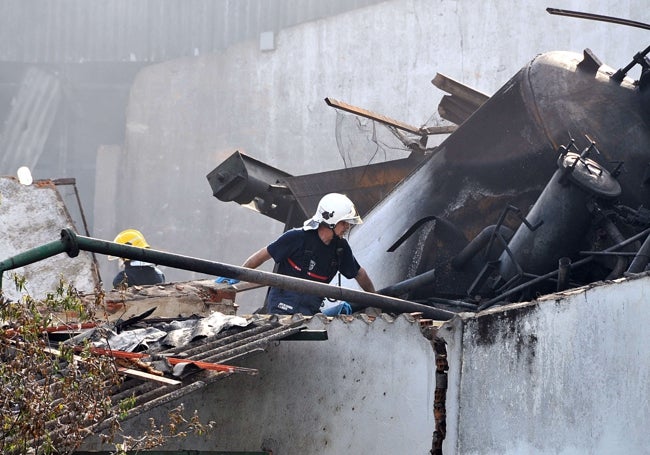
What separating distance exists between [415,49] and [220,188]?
7.55 meters

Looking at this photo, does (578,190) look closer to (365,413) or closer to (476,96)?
(365,413)

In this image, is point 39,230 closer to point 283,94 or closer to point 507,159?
point 507,159

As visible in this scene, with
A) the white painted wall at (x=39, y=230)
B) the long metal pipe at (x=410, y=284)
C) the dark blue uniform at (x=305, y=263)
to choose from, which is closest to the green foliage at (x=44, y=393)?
the dark blue uniform at (x=305, y=263)

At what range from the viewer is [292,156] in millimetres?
18641

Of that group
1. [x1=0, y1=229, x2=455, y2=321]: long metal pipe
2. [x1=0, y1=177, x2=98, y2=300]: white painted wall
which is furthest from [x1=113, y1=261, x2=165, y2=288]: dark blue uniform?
[x1=0, y1=229, x2=455, y2=321]: long metal pipe

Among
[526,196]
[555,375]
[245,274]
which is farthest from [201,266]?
[526,196]

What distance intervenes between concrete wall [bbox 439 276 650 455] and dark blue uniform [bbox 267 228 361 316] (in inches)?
78.6

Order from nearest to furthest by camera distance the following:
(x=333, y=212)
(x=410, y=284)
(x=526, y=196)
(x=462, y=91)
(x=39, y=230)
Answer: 1. (x=333, y=212)
2. (x=410, y=284)
3. (x=526, y=196)
4. (x=462, y=91)
5. (x=39, y=230)

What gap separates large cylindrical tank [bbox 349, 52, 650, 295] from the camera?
873 cm

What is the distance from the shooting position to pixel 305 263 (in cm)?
812

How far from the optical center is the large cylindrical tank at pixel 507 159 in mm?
8727

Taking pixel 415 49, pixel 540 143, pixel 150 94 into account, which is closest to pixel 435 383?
pixel 540 143

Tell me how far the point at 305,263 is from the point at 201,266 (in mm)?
2011

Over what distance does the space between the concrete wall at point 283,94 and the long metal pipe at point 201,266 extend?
9.35 meters
